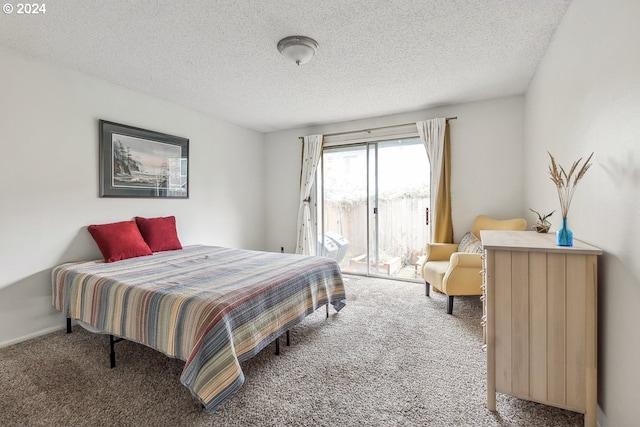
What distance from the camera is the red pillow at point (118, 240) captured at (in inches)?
108

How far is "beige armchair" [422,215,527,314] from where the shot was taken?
2764mm

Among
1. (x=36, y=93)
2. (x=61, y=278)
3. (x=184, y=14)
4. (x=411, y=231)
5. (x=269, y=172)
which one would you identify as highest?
(x=184, y=14)

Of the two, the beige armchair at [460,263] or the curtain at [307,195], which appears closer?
the beige armchair at [460,263]

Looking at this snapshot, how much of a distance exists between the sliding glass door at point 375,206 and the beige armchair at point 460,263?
2.09 ft

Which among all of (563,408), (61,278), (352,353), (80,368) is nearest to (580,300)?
(563,408)

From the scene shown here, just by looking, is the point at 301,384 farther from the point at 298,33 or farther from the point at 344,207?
the point at 344,207

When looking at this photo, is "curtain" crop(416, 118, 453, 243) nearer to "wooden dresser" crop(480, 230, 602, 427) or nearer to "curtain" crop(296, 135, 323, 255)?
"curtain" crop(296, 135, 323, 255)

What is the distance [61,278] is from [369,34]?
10.7ft

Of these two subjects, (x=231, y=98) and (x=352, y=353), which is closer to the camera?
(x=352, y=353)

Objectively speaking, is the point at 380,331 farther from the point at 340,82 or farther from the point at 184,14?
the point at 184,14

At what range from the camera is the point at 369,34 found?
2211mm

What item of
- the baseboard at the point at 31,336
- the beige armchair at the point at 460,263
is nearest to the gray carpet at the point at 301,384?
the baseboard at the point at 31,336

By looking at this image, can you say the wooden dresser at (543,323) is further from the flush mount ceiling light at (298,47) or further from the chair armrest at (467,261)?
the flush mount ceiling light at (298,47)

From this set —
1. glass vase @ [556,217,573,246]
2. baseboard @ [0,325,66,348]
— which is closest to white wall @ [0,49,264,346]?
baseboard @ [0,325,66,348]
